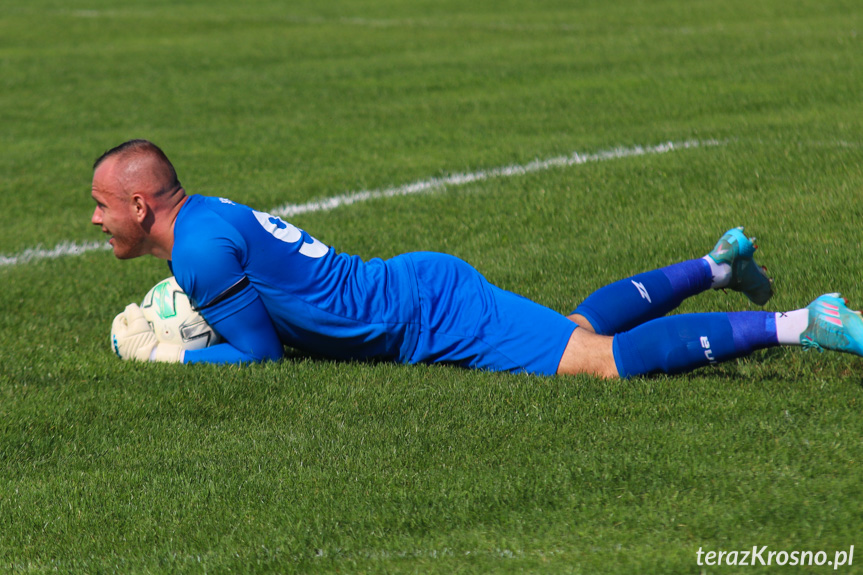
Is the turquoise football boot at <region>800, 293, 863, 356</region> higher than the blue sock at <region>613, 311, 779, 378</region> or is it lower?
higher

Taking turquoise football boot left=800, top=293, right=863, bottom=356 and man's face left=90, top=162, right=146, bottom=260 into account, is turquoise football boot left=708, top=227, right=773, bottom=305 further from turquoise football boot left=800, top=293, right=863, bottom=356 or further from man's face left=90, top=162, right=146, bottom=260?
man's face left=90, top=162, right=146, bottom=260

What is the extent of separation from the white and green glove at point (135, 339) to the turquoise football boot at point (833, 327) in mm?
3320

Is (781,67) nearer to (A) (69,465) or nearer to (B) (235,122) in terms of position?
(B) (235,122)

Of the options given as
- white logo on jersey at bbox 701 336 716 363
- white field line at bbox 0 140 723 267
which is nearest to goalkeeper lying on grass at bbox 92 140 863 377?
white logo on jersey at bbox 701 336 716 363

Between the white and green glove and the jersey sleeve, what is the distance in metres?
0.61

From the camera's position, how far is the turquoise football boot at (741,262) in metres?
4.99

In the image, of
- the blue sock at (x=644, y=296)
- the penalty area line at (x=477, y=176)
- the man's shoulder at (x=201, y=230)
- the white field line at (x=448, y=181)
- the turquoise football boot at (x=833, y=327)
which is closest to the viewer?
the turquoise football boot at (x=833, y=327)

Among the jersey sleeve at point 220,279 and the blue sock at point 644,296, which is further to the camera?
the blue sock at point 644,296

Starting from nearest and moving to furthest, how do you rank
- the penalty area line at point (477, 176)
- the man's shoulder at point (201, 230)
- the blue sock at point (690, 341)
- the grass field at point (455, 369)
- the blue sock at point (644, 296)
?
the grass field at point (455, 369)
the blue sock at point (690, 341)
the man's shoulder at point (201, 230)
the blue sock at point (644, 296)
the penalty area line at point (477, 176)

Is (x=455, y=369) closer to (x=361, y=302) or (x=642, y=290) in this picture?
(x=361, y=302)

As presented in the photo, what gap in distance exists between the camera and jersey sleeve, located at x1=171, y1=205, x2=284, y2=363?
14.6ft

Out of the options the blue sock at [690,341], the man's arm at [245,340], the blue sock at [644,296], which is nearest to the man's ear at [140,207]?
the man's arm at [245,340]

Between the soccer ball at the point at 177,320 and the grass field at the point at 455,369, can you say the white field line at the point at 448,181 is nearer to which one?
the grass field at the point at 455,369

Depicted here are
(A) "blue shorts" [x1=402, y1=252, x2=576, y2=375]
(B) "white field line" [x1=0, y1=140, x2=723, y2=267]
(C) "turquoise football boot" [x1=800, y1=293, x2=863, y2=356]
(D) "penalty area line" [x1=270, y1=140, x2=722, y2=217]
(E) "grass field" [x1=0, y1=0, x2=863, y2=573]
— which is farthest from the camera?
(D) "penalty area line" [x1=270, y1=140, x2=722, y2=217]
